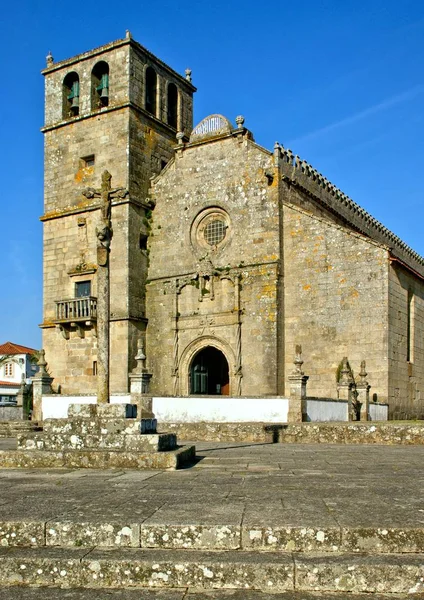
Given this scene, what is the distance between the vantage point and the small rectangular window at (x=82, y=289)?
24625 mm

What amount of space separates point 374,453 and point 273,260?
12.7 meters

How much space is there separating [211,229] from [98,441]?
16538 millimetres

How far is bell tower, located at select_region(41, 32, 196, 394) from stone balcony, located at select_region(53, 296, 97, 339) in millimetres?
Result: 41

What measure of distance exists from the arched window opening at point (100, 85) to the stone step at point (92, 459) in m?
20.2

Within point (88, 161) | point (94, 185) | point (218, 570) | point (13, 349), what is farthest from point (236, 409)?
point (13, 349)

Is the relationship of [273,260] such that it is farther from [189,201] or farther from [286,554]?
[286,554]

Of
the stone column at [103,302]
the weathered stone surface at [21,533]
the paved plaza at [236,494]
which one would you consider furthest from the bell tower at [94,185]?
the weathered stone surface at [21,533]

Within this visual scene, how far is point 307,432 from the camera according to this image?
41.0 feet

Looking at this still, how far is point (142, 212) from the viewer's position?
2469 centimetres

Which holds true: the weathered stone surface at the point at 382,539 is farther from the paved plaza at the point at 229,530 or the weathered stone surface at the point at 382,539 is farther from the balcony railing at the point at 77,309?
the balcony railing at the point at 77,309

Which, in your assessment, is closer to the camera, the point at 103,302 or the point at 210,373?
the point at 103,302

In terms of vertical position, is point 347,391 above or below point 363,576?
below

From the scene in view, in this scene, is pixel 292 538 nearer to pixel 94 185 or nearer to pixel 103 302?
pixel 103 302

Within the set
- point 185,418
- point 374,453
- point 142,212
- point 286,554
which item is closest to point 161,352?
point 142,212
